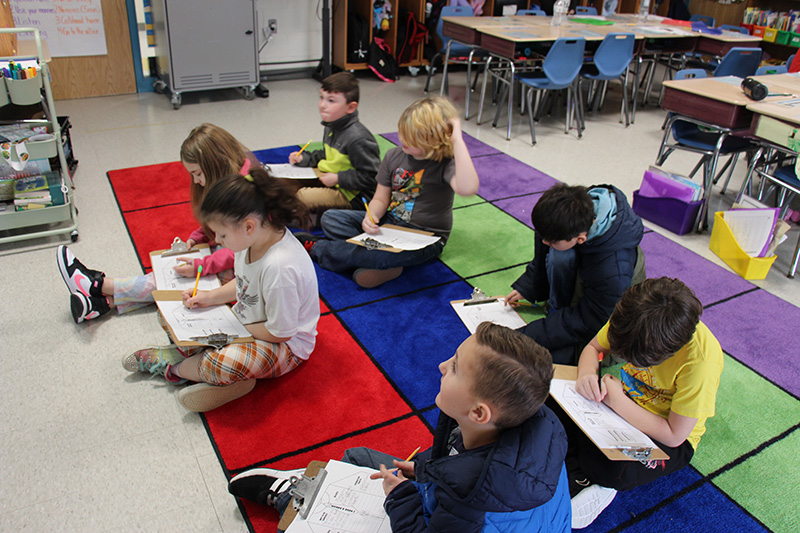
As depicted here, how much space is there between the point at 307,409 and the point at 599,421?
2.98 feet

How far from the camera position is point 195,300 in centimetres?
200

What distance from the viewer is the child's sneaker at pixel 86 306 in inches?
87.4

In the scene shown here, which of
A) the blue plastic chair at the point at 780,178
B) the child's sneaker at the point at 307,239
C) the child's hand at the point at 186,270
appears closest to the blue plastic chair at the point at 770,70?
the blue plastic chair at the point at 780,178

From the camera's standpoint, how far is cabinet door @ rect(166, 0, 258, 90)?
461 cm

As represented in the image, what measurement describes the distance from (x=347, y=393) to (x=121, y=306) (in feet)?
3.30

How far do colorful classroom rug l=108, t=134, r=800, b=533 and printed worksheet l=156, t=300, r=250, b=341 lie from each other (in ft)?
0.79

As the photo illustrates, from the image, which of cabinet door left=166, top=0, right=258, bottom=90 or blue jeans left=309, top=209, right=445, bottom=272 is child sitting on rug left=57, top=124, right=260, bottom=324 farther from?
cabinet door left=166, top=0, right=258, bottom=90

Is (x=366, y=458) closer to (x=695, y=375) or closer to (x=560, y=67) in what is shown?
(x=695, y=375)

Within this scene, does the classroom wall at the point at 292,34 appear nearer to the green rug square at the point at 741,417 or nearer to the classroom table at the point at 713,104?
the classroom table at the point at 713,104

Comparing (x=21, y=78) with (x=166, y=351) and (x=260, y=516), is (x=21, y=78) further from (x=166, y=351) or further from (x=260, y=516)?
(x=260, y=516)

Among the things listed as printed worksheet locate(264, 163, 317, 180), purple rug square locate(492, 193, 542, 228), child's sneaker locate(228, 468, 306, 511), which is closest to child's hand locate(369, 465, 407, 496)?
child's sneaker locate(228, 468, 306, 511)

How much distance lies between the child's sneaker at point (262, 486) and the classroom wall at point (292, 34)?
489 centimetres

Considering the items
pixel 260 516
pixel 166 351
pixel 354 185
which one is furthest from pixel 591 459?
pixel 354 185

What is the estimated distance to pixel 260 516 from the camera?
1577mm
